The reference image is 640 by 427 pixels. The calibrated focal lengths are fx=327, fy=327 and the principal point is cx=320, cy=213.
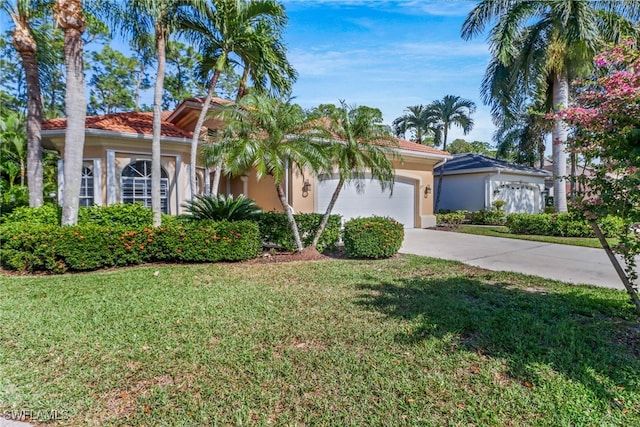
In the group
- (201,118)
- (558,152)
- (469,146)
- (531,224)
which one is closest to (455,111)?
(558,152)

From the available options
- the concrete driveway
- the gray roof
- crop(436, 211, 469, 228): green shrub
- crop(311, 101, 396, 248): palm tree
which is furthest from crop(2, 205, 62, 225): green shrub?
the gray roof

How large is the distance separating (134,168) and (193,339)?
396 inches

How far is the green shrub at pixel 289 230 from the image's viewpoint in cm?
941

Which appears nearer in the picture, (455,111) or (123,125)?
(123,125)

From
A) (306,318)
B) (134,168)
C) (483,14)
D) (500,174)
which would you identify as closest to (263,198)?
(134,168)

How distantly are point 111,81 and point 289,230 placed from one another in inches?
1100

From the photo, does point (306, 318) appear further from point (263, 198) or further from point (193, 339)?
point (263, 198)

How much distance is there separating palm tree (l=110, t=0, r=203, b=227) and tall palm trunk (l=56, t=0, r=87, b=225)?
1542 mm

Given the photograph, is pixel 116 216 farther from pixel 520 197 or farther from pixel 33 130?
pixel 520 197

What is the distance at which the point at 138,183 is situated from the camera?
39.4ft

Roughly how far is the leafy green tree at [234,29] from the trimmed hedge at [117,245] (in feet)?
8.32

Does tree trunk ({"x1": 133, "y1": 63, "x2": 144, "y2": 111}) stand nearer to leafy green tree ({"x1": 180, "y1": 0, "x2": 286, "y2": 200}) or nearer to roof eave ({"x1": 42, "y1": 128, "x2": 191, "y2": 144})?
roof eave ({"x1": 42, "y1": 128, "x2": 191, "y2": 144})

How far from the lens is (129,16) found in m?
9.48

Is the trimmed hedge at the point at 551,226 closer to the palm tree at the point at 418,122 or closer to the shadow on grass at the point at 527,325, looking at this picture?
the shadow on grass at the point at 527,325
